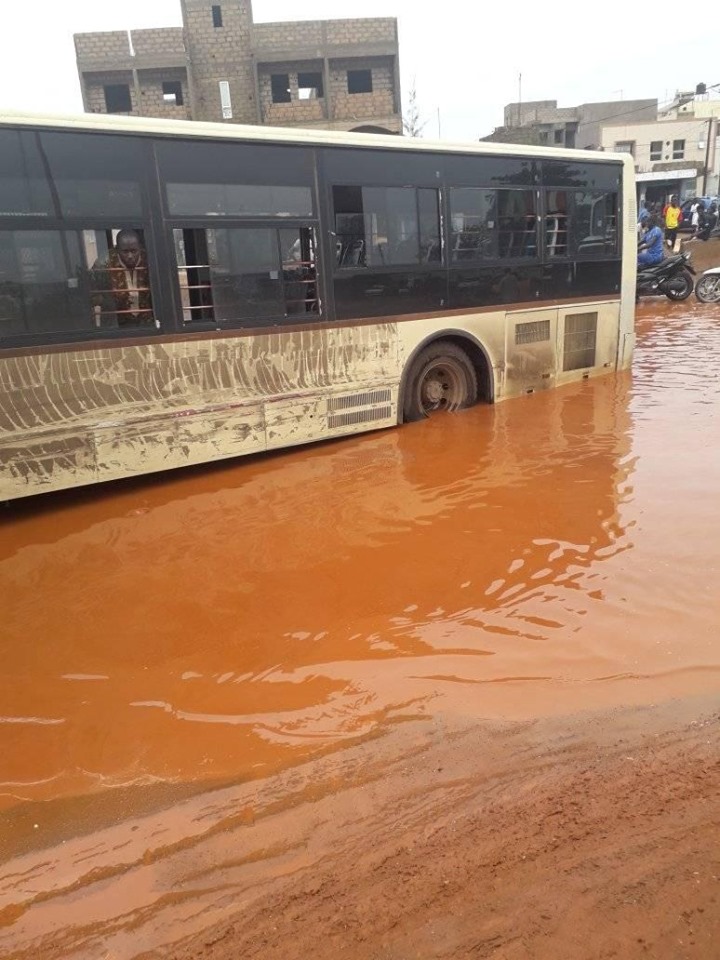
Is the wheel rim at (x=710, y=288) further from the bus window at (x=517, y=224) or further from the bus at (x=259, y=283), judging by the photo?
the bus window at (x=517, y=224)

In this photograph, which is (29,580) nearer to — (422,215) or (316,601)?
(316,601)

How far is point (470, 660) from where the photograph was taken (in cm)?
335

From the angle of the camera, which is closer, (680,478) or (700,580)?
(700,580)

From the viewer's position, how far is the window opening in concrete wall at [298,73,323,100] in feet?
90.6

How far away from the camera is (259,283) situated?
6.29 metres

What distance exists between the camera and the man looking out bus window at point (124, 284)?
5496mm

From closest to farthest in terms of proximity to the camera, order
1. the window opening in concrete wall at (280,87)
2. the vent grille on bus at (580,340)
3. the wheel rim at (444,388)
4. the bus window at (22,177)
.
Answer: the bus window at (22,177)
the wheel rim at (444,388)
the vent grille on bus at (580,340)
the window opening in concrete wall at (280,87)

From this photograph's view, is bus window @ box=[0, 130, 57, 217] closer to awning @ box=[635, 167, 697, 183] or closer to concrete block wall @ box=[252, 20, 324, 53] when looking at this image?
concrete block wall @ box=[252, 20, 324, 53]

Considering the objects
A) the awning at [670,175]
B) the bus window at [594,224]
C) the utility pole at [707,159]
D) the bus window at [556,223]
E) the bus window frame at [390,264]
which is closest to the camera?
the bus window frame at [390,264]

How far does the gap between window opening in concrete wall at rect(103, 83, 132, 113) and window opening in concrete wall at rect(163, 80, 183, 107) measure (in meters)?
1.41

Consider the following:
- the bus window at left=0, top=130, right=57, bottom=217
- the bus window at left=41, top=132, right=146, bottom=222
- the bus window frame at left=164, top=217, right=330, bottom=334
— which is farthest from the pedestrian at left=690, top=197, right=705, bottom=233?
the bus window at left=0, top=130, right=57, bottom=217

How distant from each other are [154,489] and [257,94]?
83.7 ft


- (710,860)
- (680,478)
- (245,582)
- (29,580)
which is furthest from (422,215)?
(710,860)

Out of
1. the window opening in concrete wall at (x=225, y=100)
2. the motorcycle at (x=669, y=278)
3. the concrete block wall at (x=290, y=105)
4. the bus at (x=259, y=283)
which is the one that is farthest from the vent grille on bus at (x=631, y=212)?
the window opening in concrete wall at (x=225, y=100)
